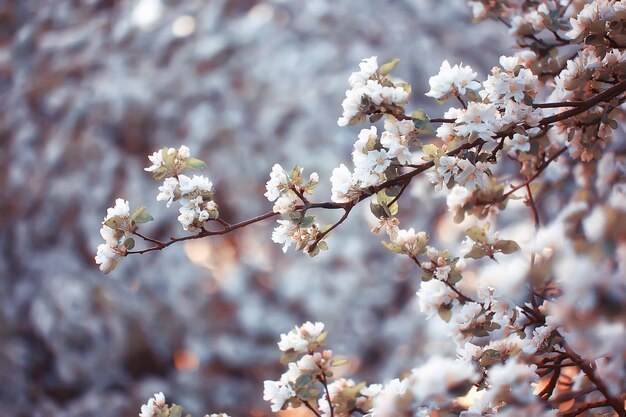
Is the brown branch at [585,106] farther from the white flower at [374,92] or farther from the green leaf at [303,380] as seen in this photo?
the green leaf at [303,380]

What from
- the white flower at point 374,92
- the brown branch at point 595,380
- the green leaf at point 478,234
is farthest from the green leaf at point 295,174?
the brown branch at point 595,380

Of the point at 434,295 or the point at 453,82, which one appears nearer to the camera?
the point at 453,82

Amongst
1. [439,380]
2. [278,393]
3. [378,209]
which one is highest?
[378,209]

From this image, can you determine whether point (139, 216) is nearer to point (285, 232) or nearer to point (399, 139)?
point (285, 232)

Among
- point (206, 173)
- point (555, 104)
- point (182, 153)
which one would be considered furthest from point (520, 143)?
point (206, 173)

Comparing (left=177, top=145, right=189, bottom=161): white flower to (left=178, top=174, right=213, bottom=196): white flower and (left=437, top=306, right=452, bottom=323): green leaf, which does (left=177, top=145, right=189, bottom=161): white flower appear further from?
(left=437, top=306, right=452, bottom=323): green leaf

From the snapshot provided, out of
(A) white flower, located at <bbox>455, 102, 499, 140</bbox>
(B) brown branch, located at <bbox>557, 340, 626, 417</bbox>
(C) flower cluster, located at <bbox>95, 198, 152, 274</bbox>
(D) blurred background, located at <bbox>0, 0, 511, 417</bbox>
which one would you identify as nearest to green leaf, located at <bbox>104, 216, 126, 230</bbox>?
(C) flower cluster, located at <bbox>95, 198, 152, 274</bbox>
